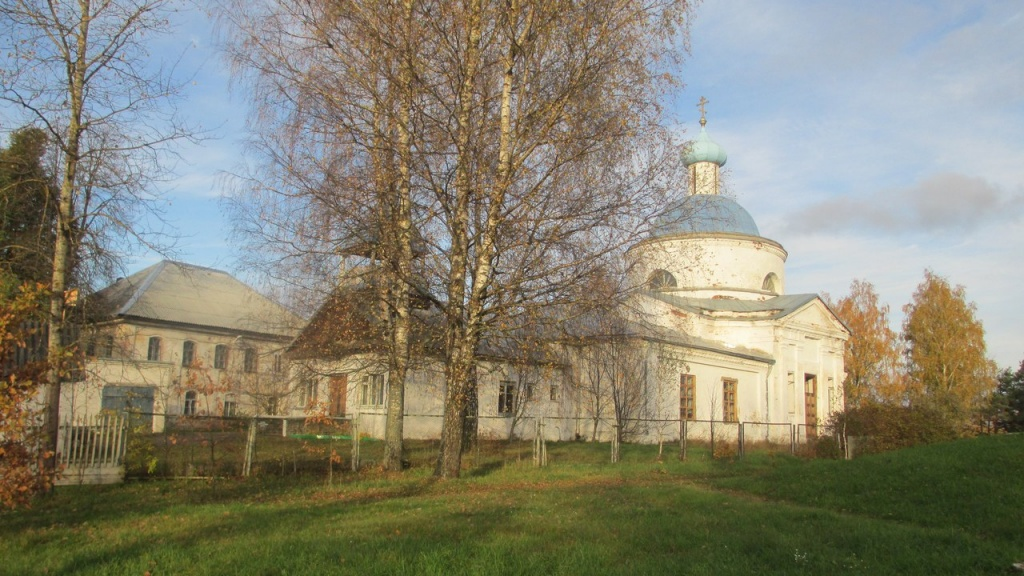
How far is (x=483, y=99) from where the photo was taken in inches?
528

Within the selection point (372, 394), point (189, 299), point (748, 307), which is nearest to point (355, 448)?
point (372, 394)

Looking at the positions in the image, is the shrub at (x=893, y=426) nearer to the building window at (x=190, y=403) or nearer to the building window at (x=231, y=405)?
the building window at (x=231, y=405)

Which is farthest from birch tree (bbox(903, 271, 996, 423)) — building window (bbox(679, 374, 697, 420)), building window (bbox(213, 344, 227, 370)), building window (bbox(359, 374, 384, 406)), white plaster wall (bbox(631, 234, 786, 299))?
building window (bbox(213, 344, 227, 370))

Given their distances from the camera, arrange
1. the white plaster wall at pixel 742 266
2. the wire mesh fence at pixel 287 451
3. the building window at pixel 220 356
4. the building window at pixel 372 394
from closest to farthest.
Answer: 1. the wire mesh fence at pixel 287 451
2. the building window at pixel 372 394
3. the building window at pixel 220 356
4. the white plaster wall at pixel 742 266

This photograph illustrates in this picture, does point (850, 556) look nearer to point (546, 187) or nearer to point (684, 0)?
point (546, 187)

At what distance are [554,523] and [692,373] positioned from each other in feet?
81.7

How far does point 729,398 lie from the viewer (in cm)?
3488

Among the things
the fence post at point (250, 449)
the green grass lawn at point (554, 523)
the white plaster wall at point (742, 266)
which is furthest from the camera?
the white plaster wall at point (742, 266)

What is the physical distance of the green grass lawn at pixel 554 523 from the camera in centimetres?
705

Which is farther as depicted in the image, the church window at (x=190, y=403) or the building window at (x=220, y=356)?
the building window at (x=220, y=356)

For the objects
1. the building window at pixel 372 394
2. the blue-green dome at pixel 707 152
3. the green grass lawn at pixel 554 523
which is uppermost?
the blue-green dome at pixel 707 152

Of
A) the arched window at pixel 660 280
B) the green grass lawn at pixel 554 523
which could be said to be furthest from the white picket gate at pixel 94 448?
the arched window at pixel 660 280

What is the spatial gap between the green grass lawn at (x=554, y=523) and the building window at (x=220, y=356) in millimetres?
25572

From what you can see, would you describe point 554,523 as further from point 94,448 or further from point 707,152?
point 707,152
